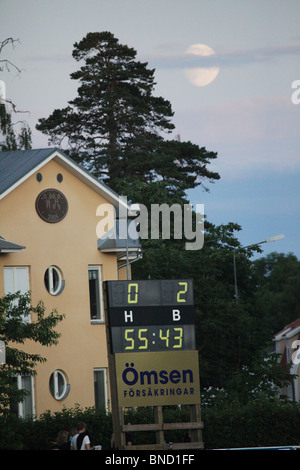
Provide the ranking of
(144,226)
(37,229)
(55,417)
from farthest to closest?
1. (144,226)
2. (37,229)
3. (55,417)

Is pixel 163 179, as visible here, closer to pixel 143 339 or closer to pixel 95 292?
pixel 95 292

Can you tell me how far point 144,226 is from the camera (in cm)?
5875

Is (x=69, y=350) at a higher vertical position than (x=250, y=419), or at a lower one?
higher

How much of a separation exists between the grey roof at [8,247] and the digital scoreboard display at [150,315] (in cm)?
1254

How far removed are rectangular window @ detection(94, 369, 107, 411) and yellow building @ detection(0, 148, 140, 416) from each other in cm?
4

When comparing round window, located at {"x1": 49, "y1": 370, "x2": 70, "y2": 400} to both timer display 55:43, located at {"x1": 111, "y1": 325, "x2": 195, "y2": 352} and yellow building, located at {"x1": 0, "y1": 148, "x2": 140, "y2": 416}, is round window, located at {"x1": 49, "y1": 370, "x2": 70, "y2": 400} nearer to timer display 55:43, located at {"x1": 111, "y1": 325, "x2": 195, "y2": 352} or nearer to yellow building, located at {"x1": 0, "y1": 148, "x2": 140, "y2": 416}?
yellow building, located at {"x1": 0, "y1": 148, "x2": 140, "y2": 416}

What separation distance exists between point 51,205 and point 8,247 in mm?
3052

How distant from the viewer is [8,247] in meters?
37.9

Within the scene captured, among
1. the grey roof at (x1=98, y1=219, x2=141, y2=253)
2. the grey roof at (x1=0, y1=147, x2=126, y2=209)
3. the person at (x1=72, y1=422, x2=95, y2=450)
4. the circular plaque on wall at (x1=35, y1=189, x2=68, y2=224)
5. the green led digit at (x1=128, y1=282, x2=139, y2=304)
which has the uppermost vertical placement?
the grey roof at (x1=0, y1=147, x2=126, y2=209)

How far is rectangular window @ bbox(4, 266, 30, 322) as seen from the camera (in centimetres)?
3902

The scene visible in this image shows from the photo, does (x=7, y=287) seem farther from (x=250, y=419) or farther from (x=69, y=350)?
(x=250, y=419)

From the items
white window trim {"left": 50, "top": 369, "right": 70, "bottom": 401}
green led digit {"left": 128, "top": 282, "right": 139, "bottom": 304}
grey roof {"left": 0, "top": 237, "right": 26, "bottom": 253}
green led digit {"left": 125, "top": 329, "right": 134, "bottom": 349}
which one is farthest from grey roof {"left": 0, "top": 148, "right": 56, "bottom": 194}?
green led digit {"left": 125, "top": 329, "right": 134, "bottom": 349}
